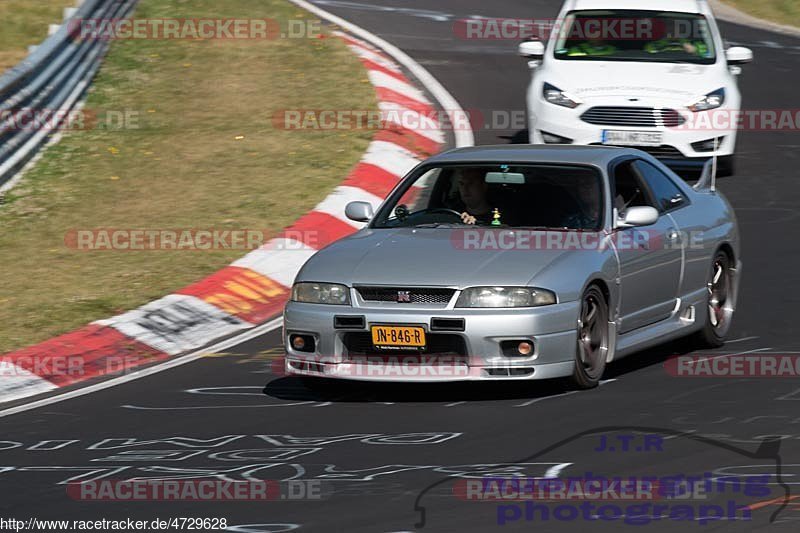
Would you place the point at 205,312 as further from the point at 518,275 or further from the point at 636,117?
the point at 636,117

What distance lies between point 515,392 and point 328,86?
32.1ft

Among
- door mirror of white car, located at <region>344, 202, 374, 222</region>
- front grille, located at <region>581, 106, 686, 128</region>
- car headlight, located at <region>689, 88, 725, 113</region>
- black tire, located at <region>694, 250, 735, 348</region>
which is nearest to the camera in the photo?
door mirror of white car, located at <region>344, 202, 374, 222</region>

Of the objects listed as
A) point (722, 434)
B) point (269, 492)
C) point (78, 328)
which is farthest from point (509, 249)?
point (78, 328)

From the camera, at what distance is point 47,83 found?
1712cm

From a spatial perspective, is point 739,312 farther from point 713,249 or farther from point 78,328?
point 78,328

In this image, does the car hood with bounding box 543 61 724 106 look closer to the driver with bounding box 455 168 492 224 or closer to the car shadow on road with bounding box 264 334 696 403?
the driver with bounding box 455 168 492 224

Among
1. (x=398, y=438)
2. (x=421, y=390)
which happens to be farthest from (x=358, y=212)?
(x=398, y=438)

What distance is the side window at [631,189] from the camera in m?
10.1

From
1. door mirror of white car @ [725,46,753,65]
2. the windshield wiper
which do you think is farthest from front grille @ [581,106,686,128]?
the windshield wiper

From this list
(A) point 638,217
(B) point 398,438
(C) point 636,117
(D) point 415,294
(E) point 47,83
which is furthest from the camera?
(E) point 47,83

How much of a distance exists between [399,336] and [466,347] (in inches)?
14.0

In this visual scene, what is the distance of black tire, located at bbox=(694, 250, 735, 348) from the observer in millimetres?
10305

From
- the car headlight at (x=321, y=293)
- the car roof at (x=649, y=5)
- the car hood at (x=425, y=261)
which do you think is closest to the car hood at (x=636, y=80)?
the car roof at (x=649, y=5)

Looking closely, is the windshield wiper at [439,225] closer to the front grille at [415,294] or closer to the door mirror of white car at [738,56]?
the front grille at [415,294]
